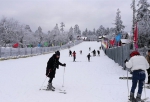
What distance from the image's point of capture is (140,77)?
6.33 meters

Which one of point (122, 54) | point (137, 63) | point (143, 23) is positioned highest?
point (143, 23)

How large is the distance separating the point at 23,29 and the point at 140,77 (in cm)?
7272

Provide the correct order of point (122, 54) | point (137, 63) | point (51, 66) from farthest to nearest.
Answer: point (122, 54) < point (51, 66) < point (137, 63)

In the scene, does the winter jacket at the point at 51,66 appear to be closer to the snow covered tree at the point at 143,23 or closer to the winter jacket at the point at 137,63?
the winter jacket at the point at 137,63

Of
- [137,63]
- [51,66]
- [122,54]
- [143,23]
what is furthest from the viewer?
[143,23]

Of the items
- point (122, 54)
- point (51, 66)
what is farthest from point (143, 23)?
point (51, 66)

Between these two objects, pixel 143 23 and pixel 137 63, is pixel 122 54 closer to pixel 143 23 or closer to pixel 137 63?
pixel 137 63

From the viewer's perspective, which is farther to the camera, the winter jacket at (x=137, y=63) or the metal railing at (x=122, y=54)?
the metal railing at (x=122, y=54)

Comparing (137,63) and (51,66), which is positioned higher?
(137,63)

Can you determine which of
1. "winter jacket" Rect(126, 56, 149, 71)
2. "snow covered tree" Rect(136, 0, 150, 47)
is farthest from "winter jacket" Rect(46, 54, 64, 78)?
"snow covered tree" Rect(136, 0, 150, 47)

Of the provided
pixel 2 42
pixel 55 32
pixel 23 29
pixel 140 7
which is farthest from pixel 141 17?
pixel 55 32

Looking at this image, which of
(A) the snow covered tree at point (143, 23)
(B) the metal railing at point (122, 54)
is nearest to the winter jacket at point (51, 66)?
Result: (B) the metal railing at point (122, 54)

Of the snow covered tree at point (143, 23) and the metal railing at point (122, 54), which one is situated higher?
the snow covered tree at point (143, 23)

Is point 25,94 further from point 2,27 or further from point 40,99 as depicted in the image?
point 2,27
